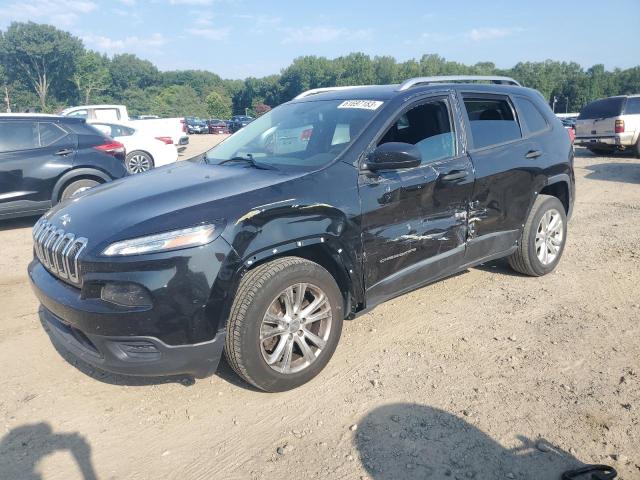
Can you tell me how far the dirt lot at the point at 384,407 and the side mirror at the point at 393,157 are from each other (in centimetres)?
131

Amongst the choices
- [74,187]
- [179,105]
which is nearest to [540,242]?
[74,187]

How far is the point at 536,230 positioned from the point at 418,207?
5.60ft

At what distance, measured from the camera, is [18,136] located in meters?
7.33

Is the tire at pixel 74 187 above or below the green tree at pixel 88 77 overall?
below

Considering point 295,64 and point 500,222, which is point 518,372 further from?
point 295,64

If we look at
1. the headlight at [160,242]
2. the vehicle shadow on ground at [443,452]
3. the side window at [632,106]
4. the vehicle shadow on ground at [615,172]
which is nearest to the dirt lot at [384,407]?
the vehicle shadow on ground at [443,452]

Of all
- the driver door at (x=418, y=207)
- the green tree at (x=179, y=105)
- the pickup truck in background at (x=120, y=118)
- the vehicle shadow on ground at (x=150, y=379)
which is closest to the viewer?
the vehicle shadow on ground at (x=150, y=379)

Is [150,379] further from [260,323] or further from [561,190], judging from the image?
[561,190]

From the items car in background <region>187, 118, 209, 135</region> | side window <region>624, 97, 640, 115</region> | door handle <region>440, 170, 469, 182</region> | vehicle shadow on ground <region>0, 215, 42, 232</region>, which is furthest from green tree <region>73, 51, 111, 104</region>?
door handle <region>440, 170, 469, 182</region>

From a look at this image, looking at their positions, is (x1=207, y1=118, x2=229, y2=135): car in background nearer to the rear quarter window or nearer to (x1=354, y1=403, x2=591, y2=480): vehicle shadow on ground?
the rear quarter window

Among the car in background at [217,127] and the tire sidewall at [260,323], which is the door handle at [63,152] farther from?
the car in background at [217,127]

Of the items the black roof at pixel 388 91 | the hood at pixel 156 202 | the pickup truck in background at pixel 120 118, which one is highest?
the pickup truck in background at pixel 120 118

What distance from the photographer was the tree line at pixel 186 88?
283ft

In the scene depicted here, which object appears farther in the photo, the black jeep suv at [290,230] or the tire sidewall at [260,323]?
the tire sidewall at [260,323]
